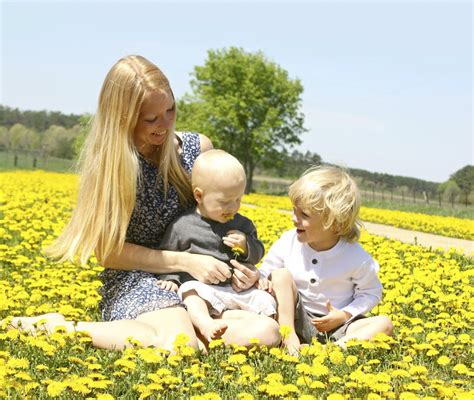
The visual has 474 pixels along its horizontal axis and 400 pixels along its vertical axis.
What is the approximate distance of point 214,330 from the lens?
3.92 metres

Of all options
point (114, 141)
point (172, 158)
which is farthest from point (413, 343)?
point (114, 141)

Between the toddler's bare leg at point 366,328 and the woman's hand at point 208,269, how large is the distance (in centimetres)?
84

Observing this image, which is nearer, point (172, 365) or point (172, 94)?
point (172, 365)

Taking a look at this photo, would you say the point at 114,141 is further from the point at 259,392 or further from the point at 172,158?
the point at 259,392

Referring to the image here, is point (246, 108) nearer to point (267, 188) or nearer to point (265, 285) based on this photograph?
point (267, 188)

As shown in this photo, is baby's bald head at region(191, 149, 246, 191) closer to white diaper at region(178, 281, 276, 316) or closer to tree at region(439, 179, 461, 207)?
white diaper at region(178, 281, 276, 316)

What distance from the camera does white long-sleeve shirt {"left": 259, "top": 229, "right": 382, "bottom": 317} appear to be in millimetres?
4488

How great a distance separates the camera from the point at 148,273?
4566 millimetres

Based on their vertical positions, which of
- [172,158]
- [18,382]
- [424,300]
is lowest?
[18,382]

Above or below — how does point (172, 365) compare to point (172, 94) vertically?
below

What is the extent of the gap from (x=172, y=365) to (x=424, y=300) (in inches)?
108

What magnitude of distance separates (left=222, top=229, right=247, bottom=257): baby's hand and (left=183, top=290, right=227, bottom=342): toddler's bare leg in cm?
37

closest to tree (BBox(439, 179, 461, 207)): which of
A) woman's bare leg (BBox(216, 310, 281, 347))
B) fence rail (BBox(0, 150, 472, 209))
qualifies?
fence rail (BBox(0, 150, 472, 209))

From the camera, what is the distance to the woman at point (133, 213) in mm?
4160
